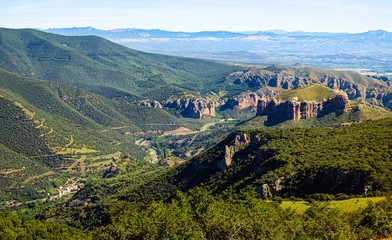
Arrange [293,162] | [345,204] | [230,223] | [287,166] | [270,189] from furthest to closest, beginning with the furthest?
[293,162], [287,166], [270,189], [345,204], [230,223]

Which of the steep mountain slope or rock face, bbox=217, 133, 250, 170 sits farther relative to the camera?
rock face, bbox=217, 133, 250, 170

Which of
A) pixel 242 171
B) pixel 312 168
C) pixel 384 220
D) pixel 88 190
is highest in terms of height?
pixel 384 220

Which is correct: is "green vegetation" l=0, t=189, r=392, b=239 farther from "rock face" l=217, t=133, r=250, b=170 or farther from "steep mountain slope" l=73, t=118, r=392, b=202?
"rock face" l=217, t=133, r=250, b=170

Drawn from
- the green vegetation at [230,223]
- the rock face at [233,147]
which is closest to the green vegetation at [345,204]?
the green vegetation at [230,223]

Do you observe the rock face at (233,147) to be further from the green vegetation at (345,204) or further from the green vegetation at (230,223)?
the green vegetation at (345,204)

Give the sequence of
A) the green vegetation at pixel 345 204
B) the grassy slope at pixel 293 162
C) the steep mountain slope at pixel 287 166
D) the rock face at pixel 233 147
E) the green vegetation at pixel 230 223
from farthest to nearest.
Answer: the rock face at pixel 233 147
the grassy slope at pixel 293 162
the steep mountain slope at pixel 287 166
the green vegetation at pixel 345 204
the green vegetation at pixel 230 223

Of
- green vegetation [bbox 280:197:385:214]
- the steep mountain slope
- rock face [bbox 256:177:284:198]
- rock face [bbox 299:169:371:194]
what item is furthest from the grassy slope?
green vegetation [bbox 280:197:385:214]

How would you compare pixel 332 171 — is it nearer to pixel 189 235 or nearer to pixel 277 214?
pixel 277 214

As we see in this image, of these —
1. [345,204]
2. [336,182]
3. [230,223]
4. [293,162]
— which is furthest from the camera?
[293,162]

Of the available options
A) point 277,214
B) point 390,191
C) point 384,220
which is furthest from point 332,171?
point 384,220

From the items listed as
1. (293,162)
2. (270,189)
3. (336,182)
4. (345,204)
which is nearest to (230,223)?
(345,204)

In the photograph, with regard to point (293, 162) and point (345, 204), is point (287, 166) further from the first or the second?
point (345, 204)
